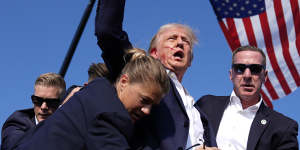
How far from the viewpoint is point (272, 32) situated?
897cm

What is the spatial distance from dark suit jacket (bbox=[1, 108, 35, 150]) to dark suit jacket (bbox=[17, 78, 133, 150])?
1668 millimetres

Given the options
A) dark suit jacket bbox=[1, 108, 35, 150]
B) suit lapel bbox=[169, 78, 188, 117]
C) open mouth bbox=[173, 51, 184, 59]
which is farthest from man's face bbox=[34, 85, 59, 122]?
suit lapel bbox=[169, 78, 188, 117]

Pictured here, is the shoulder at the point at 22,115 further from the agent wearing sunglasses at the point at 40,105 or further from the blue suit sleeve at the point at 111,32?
the blue suit sleeve at the point at 111,32

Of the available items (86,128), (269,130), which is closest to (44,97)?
(269,130)

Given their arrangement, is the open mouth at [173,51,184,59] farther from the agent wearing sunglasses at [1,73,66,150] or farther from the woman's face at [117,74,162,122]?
the agent wearing sunglasses at [1,73,66,150]

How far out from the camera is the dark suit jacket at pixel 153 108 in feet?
11.0

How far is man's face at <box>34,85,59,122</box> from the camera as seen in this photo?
18.1ft

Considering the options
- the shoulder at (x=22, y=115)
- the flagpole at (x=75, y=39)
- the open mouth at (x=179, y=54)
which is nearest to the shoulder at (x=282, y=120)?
the open mouth at (x=179, y=54)

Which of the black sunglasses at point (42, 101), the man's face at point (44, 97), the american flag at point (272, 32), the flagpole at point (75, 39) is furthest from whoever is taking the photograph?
the american flag at point (272, 32)

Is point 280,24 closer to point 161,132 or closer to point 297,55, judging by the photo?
Answer: point 297,55

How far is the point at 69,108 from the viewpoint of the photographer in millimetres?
3047

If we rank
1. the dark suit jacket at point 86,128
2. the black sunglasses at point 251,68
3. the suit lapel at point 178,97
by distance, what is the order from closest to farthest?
the dark suit jacket at point 86,128 → the suit lapel at point 178,97 → the black sunglasses at point 251,68

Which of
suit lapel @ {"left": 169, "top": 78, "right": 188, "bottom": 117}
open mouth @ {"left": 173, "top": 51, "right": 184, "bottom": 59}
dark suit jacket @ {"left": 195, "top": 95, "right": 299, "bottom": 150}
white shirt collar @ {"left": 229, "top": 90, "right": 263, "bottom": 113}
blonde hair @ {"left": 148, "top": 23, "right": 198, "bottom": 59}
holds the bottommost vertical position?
dark suit jacket @ {"left": 195, "top": 95, "right": 299, "bottom": 150}

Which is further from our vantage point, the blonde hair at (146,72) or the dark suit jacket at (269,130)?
the dark suit jacket at (269,130)
